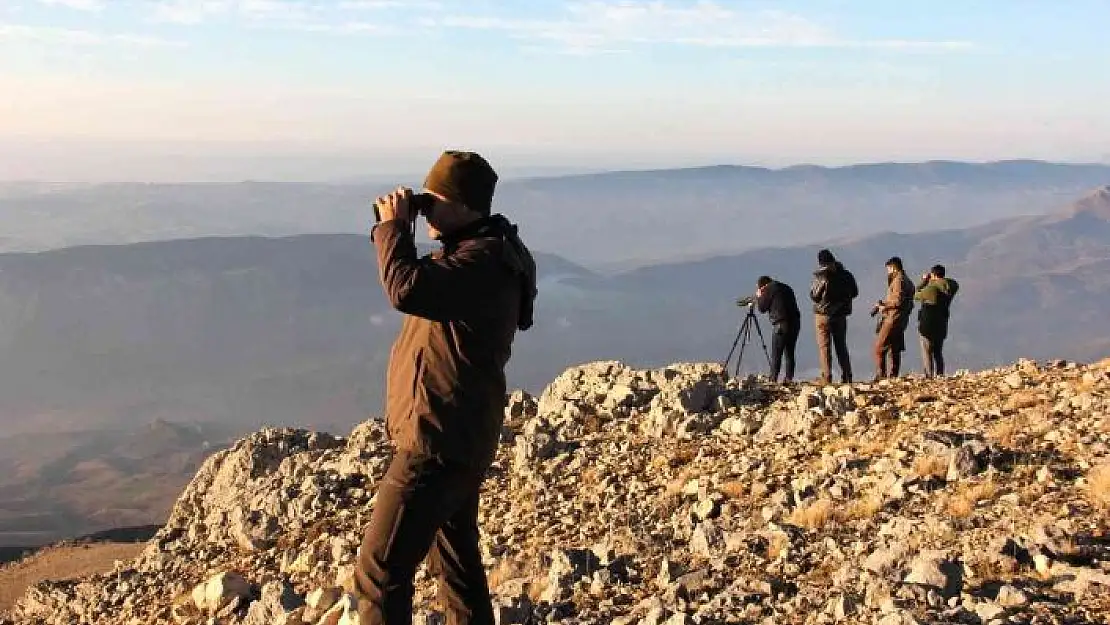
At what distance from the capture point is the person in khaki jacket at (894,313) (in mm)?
15758

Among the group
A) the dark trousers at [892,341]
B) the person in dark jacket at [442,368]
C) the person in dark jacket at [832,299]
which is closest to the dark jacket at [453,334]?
the person in dark jacket at [442,368]

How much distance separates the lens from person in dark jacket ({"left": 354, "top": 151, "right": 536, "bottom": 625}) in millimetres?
4391

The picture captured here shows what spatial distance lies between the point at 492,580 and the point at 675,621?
280cm

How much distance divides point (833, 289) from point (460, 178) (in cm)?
1193

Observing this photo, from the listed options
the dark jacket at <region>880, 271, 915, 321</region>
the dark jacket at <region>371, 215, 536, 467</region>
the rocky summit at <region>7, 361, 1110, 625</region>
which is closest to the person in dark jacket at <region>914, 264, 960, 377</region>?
the dark jacket at <region>880, 271, 915, 321</region>

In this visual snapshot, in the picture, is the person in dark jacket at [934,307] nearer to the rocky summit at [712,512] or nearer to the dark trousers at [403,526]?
the rocky summit at [712,512]

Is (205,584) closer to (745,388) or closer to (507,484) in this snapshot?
(507,484)

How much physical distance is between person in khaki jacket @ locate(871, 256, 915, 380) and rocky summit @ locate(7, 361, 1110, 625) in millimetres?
2302

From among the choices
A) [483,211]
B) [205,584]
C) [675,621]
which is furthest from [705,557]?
[205,584]

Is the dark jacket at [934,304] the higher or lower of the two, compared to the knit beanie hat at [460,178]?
lower

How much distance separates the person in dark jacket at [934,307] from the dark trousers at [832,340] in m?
1.37

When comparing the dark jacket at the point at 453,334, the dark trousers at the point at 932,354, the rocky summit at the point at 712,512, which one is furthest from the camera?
the dark trousers at the point at 932,354

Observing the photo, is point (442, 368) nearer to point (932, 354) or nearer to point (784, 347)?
point (784, 347)

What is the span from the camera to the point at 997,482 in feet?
27.7
